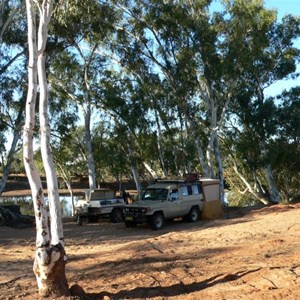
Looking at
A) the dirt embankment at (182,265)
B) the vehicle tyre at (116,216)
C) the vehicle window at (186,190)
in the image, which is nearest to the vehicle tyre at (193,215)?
the vehicle window at (186,190)

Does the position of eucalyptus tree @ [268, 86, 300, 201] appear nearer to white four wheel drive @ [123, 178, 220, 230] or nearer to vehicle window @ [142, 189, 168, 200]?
white four wheel drive @ [123, 178, 220, 230]

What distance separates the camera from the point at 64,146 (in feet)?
111

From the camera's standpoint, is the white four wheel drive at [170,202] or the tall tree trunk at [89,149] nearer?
the white four wheel drive at [170,202]

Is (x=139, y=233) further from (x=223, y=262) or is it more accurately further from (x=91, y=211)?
(x=223, y=262)

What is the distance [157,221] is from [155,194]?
4.45 feet

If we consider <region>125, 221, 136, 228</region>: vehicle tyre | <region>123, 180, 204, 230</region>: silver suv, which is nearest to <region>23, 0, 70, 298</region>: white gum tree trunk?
<region>123, 180, 204, 230</region>: silver suv

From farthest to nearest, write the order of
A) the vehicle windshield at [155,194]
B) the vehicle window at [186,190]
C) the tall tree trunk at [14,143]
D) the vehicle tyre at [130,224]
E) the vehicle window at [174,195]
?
1. the tall tree trunk at [14,143]
2. the vehicle window at [186,190]
3. the vehicle window at [174,195]
4. the vehicle windshield at [155,194]
5. the vehicle tyre at [130,224]

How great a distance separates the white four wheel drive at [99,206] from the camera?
2238 cm

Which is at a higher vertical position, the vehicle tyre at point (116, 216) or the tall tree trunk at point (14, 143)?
the tall tree trunk at point (14, 143)

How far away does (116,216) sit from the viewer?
75.5 ft

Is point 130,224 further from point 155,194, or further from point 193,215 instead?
point 193,215

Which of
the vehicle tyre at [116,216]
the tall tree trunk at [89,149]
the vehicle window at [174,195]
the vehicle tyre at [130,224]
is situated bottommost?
the vehicle tyre at [130,224]

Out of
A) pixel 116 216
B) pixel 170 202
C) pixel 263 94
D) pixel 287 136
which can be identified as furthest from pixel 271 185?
pixel 170 202

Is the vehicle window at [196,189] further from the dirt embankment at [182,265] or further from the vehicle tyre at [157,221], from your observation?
the dirt embankment at [182,265]
